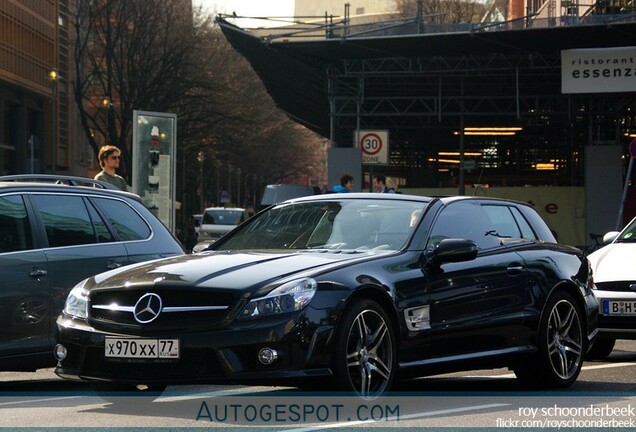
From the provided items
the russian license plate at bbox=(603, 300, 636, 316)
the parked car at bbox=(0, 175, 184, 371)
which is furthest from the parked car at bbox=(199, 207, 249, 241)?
the parked car at bbox=(0, 175, 184, 371)

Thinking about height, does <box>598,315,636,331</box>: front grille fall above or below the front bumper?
below

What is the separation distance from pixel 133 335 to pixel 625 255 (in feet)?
21.3

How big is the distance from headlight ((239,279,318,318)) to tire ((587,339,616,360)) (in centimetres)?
597

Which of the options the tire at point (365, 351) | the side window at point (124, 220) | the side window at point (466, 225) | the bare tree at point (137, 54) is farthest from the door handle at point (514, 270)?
the bare tree at point (137, 54)

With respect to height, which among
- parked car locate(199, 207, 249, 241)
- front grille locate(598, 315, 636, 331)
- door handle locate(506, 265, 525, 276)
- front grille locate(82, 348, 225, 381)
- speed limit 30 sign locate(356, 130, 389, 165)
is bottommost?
parked car locate(199, 207, 249, 241)

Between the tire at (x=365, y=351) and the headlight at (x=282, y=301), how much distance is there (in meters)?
0.28

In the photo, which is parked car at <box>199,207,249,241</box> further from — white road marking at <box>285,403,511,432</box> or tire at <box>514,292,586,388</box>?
white road marking at <box>285,403,511,432</box>

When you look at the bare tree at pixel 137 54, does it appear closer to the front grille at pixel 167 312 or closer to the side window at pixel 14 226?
the side window at pixel 14 226

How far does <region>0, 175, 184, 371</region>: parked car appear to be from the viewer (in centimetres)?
1070

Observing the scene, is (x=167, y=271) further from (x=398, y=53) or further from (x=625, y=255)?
(x=398, y=53)

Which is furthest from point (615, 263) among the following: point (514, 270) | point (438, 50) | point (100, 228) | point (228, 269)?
point (438, 50)

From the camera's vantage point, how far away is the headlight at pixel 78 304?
9.12 meters

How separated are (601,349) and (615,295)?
841 millimetres

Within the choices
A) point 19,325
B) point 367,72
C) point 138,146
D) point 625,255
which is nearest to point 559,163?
point 367,72
